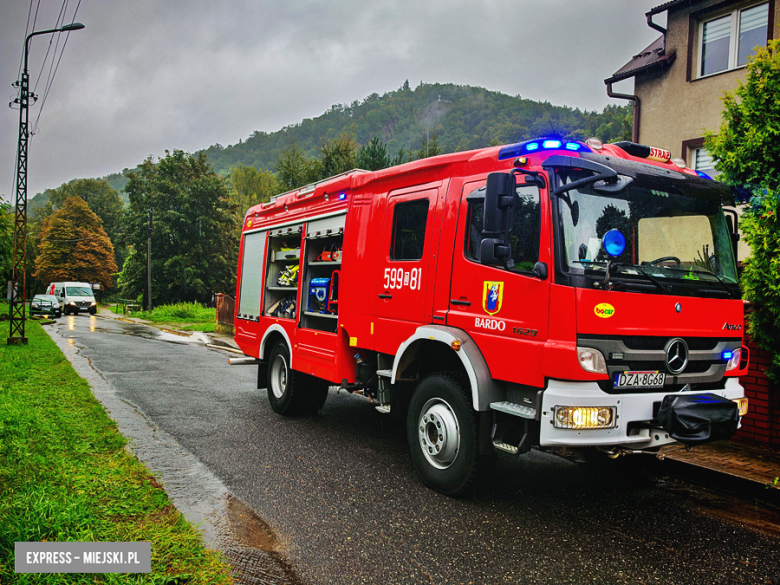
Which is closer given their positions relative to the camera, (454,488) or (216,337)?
(454,488)

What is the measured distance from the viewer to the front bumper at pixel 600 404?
385 cm

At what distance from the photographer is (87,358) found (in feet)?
44.3

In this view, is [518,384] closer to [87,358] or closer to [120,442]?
[120,442]

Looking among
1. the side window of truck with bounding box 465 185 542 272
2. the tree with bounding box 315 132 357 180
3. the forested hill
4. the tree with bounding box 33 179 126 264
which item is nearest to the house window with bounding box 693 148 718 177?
the side window of truck with bounding box 465 185 542 272

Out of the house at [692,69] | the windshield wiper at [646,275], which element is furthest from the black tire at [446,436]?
the house at [692,69]

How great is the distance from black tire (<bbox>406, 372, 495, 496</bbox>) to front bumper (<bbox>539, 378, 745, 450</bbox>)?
730mm

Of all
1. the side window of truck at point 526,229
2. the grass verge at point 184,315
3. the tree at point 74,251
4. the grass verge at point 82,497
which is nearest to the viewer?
the grass verge at point 82,497

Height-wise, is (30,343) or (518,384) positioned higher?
(518,384)

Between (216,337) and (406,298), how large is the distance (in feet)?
57.2

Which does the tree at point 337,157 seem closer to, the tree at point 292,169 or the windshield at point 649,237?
the tree at point 292,169

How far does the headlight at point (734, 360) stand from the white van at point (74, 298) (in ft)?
140

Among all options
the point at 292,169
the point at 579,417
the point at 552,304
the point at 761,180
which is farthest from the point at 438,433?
the point at 292,169

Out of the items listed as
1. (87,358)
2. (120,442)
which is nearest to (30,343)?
(87,358)

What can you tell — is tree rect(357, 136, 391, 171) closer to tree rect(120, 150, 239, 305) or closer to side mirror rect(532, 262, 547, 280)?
tree rect(120, 150, 239, 305)
